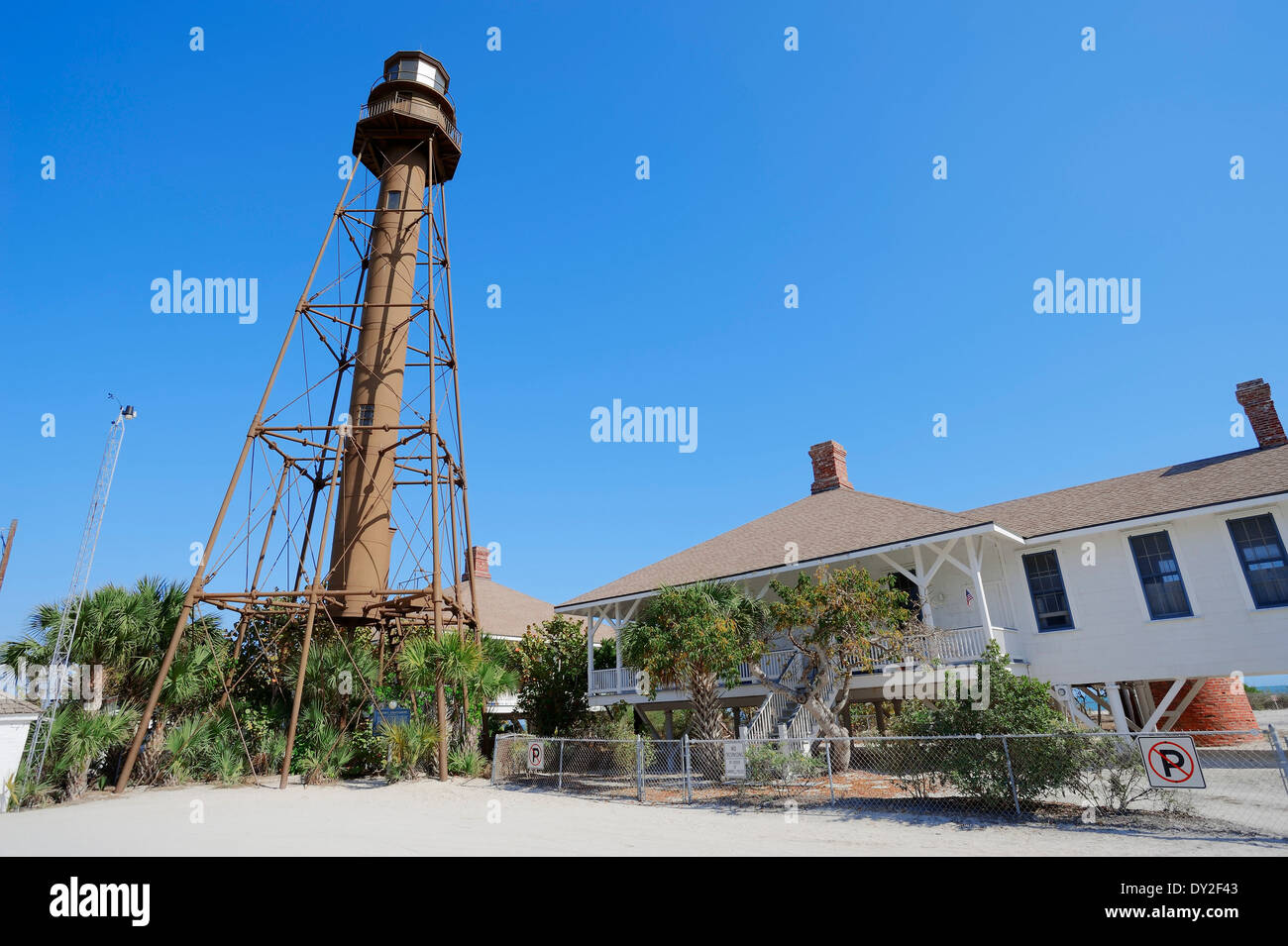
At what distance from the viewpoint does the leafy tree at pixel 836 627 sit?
13648 millimetres

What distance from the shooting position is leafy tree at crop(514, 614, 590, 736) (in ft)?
74.4

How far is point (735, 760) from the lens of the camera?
13.0m

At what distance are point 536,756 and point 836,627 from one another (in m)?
7.49

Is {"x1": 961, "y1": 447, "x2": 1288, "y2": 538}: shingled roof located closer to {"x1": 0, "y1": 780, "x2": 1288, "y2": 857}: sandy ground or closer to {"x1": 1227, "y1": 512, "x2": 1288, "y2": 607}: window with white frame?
{"x1": 1227, "y1": 512, "x2": 1288, "y2": 607}: window with white frame

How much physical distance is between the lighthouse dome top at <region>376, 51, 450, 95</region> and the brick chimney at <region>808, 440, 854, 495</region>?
59.6 ft

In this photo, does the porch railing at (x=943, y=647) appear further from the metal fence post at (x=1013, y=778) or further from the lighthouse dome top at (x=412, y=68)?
the lighthouse dome top at (x=412, y=68)

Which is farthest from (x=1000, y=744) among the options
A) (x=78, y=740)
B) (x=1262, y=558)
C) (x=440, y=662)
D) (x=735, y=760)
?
(x=78, y=740)

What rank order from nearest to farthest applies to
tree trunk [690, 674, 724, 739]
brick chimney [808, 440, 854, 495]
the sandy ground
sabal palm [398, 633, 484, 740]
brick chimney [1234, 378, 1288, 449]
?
the sandy ground
sabal palm [398, 633, 484, 740]
tree trunk [690, 674, 724, 739]
brick chimney [1234, 378, 1288, 449]
brick chimney [808, 440, 854, 495]

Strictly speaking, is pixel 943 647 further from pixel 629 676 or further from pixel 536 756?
pixel 536 756

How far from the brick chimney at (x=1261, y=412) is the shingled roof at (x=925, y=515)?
615 millimetres

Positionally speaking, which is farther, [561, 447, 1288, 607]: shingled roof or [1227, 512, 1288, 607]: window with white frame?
[561, 447, 1288, 607]: shingled roof

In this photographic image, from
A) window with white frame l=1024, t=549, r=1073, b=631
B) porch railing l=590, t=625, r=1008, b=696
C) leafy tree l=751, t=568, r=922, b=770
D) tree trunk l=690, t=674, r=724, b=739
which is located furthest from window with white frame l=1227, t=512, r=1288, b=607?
tree trunk l=690, t=674, r=724, b=739

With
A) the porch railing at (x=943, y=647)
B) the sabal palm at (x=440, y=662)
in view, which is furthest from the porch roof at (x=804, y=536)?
the sabal palm at (x=440, y=662)
